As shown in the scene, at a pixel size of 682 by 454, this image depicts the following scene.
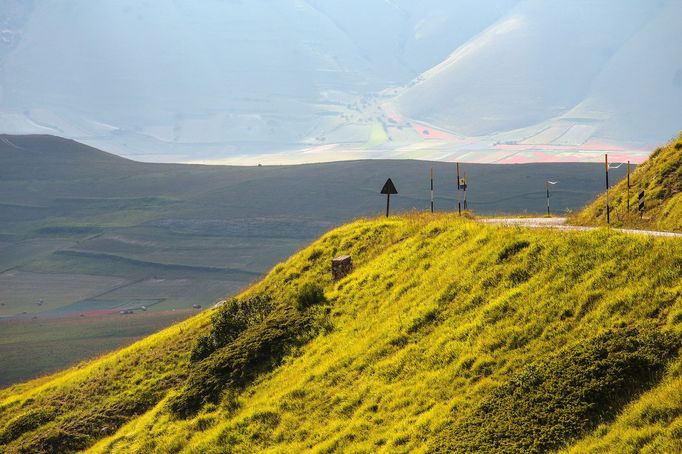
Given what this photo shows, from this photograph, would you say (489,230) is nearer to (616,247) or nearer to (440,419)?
(616,247)

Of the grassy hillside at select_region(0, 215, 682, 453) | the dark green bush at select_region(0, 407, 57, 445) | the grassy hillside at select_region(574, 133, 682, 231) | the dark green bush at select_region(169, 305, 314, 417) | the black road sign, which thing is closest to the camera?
the grassy hillside at select_region(0, 215, 682, 453)

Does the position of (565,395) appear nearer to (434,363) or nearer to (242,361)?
(434,363)

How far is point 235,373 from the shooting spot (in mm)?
22016

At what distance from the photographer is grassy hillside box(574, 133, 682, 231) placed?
79.9 feet

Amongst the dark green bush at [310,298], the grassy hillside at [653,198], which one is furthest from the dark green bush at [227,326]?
the grassy hillside at [653,198]

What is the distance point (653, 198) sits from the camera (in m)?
26.7

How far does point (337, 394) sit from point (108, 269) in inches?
Answer: 7355

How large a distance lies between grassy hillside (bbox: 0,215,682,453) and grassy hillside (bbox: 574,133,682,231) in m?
6.06

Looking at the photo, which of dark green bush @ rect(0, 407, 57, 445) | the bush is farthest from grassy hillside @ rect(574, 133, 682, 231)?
dark green bush @ rect(0, 407, 57, 445)

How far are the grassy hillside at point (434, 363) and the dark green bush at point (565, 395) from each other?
31 mm

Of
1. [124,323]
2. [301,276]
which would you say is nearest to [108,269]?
Result: [124,323]

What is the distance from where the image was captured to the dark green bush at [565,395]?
42.0 ft

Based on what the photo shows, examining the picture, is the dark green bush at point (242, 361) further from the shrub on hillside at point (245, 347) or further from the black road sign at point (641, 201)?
the black road sign at point (641, 201)

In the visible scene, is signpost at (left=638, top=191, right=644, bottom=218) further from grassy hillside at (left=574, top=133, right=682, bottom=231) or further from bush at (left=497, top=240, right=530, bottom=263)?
bush at (left=497, top=240, right=530, bottom=263)
